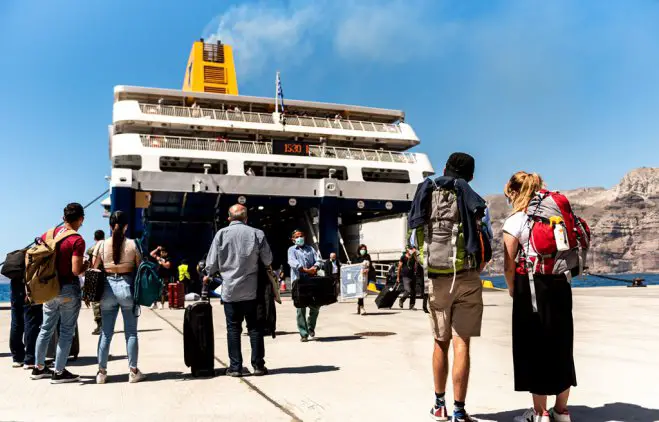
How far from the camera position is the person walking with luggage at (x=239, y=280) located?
5707 mm

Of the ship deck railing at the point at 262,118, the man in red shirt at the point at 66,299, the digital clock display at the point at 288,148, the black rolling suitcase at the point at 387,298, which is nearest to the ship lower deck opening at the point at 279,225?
the digital clock display at the point at 288,148

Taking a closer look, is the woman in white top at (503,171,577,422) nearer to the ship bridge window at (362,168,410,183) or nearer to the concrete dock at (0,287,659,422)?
the concrete dock at (0,287,659,422)

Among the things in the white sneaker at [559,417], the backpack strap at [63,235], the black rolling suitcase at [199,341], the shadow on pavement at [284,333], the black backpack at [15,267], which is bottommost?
the shadow on pavement at [284,333]

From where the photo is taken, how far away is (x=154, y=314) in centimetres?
1354

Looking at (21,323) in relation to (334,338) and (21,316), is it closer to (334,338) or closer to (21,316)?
(21,316)

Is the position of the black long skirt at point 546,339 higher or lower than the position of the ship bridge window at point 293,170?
lower

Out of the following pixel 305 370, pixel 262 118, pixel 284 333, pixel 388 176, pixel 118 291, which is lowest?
pixel 284 333

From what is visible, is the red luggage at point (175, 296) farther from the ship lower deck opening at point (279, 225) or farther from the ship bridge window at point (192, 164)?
the ship lower deck opening at point (279, 225)

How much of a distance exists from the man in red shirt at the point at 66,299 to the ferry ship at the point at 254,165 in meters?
15.3

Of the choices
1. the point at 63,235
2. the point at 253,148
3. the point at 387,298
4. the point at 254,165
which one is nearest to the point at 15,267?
the point at 63,235

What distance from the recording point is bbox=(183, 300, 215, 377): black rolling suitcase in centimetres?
568

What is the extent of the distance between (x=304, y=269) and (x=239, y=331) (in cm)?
306

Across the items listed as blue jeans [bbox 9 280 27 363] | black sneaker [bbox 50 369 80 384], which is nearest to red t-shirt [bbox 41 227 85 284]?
black sneaker [bbox 50 369 80 384]

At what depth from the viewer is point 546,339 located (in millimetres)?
3758
